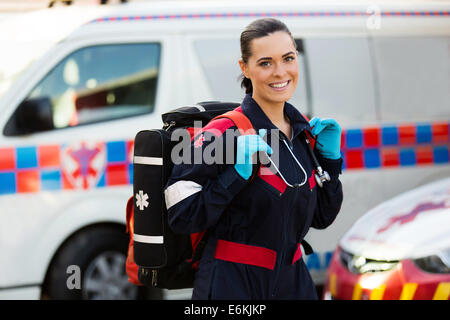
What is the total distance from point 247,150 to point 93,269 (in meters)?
2.65

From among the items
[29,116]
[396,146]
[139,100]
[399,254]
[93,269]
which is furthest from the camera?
[396,146]

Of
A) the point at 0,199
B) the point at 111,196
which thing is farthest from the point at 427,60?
the point at 0,199

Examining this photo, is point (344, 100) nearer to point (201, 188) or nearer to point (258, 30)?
point (258, 30)

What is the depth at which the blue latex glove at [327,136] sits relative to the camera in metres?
2.75

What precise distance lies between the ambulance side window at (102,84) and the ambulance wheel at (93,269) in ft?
2.31

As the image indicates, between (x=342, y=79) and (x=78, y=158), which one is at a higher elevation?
(x=342, y=79)

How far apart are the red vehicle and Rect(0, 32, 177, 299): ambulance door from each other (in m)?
1.43

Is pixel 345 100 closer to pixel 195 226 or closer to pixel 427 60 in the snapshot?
pixel 427 60

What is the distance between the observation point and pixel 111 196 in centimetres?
479

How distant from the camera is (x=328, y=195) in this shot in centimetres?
274

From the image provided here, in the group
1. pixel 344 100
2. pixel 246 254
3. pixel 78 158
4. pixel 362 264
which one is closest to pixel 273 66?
pixel 246 254

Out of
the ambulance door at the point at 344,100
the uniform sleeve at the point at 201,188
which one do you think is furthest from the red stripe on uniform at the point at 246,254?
the ambulance door at the point at 344,100

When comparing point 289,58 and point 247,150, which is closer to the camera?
point 247,150

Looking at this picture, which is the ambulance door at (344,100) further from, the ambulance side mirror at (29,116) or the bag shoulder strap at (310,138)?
the bag shoulder strap at (310,138)
